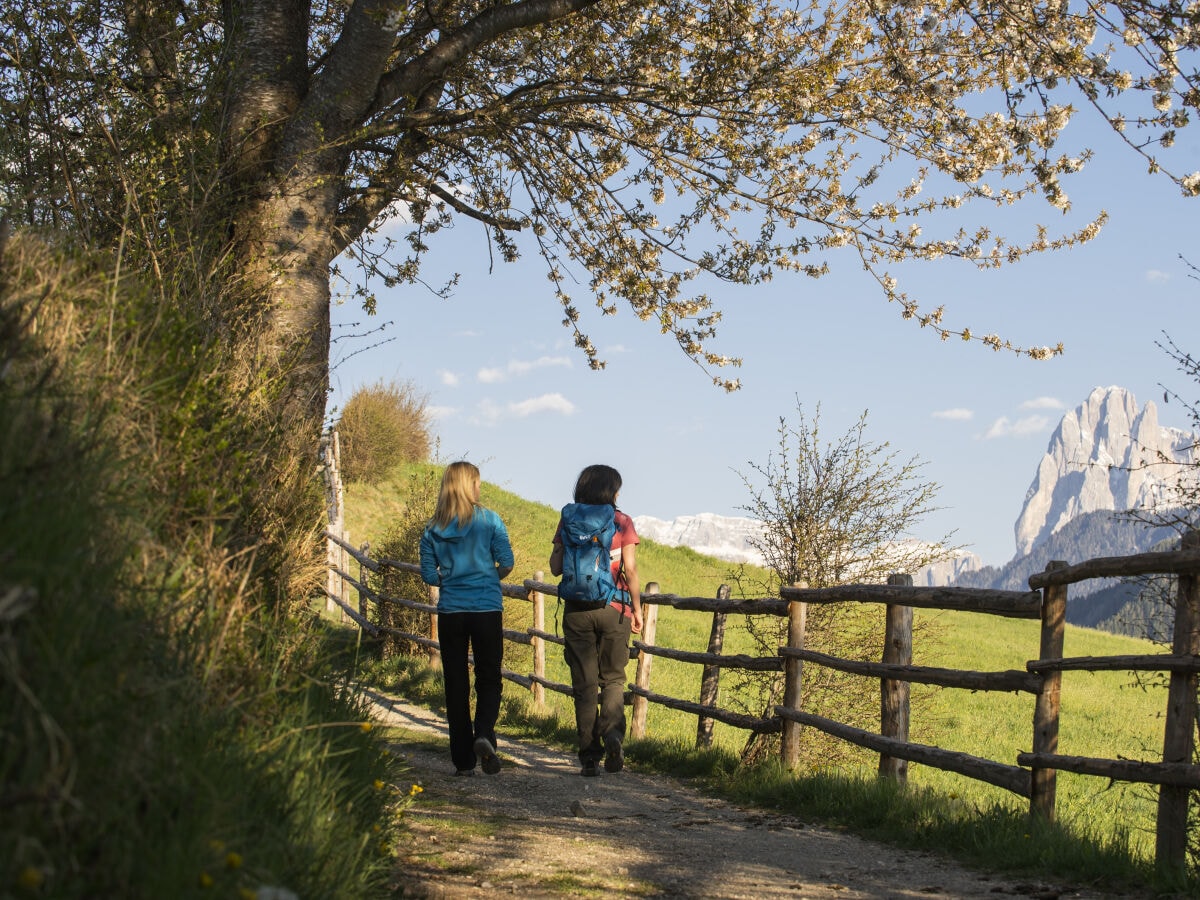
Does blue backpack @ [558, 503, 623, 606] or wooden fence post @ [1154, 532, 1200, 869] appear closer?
wooden fence post @ [1154, 532, 1200, 869]

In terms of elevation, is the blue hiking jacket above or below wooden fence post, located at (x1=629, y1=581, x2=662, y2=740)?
above

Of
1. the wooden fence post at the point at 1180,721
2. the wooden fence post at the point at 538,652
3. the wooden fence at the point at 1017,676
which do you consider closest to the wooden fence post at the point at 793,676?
the wooden fence at the point at 1017,676

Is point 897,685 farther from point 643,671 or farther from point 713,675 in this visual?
point 643,671

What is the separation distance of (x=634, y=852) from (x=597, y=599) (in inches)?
85.0

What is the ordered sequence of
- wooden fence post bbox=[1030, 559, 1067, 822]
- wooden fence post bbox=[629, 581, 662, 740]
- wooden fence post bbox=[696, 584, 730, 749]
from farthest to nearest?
wooden fence post bbox=[629, 581, 662, 740]
wooden fence post bbox=[696, 584, 730, 749]
wooden fence post bbox=[1030, 559, 1067, 822]

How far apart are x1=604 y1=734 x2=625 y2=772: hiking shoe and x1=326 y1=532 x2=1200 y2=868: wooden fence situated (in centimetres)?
122

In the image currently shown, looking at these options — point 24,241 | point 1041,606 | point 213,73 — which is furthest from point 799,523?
point 24,241

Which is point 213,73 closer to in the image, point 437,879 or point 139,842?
point 437,879

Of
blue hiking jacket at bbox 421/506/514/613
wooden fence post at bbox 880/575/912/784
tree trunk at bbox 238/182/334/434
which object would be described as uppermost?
tree trunk at bbox 238/182/334/434

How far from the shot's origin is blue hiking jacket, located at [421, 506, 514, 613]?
7.12 meters

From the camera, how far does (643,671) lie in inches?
418

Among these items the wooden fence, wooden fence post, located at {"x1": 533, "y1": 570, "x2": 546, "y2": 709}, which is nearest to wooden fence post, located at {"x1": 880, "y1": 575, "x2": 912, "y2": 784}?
the wooden fence

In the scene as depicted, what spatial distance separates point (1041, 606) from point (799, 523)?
491 cm

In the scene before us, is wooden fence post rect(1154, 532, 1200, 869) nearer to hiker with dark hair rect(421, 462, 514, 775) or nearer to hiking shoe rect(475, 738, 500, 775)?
hiker with dark hair rect(421, 462, 514, 775)
